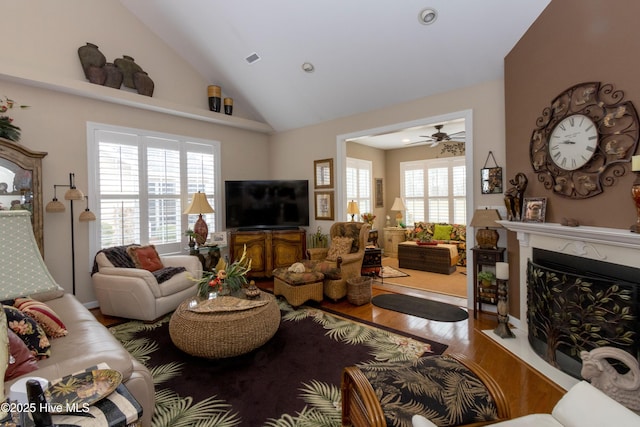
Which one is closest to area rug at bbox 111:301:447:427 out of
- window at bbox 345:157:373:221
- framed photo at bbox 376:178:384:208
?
window at bbox 345:157:373:221

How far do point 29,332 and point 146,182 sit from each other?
10.8 ft

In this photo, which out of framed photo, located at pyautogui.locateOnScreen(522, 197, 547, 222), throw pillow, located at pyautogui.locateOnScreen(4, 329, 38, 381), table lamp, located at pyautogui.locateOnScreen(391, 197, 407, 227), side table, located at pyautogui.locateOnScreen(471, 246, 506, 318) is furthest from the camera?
table lamp, located at pyautogui.locateOnScreen(391, 197, 407, 227)

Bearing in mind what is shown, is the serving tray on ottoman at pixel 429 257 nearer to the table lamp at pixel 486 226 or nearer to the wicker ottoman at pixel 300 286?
the table lamp at pixel 486 226

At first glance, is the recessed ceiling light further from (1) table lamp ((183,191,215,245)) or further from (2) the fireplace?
(1) table lamp ((183,191,215,245))

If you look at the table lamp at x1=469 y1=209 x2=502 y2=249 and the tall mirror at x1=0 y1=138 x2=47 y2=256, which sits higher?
the tall mirror at x1=0 y1=138 x2=47 y2=256

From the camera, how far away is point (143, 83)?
172 inches

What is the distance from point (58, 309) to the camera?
2457mm

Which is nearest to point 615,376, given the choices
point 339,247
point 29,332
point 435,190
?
point 339,247

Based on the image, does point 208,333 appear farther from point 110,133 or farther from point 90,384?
point 110,133

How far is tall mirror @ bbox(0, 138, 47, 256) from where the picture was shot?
3.19 metres

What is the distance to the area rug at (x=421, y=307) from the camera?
362 centimetres

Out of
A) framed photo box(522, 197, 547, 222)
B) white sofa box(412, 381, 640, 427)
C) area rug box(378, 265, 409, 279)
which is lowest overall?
area rug box(378, 265, 409, 279)

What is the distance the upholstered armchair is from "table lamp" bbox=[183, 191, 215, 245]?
172 cm

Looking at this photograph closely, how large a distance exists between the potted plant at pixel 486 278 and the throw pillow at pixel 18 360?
13.0 feet
